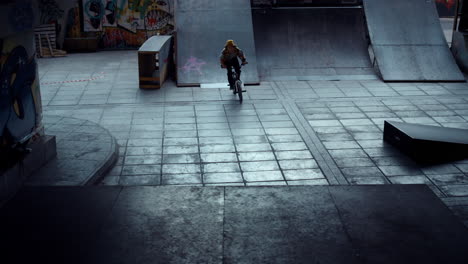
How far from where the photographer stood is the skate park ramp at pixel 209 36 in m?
16.6

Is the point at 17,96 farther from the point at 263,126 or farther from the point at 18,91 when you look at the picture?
the point at 263,126

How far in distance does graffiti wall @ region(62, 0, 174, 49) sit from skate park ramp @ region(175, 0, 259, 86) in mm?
3834

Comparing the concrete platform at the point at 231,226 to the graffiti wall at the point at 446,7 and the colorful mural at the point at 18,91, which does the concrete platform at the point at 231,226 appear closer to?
the colorful mural at the point at 18,91

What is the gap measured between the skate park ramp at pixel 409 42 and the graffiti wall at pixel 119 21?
8802mm

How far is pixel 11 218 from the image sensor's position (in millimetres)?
7094

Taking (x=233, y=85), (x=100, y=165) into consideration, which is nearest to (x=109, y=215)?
(x=100, y=165)

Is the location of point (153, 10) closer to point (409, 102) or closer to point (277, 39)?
point (277, 39)

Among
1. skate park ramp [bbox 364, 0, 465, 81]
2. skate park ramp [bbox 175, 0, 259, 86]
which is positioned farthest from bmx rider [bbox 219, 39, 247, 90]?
skate park ramp [bbox 364, 0, 465, 81]

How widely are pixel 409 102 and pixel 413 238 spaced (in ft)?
27.4

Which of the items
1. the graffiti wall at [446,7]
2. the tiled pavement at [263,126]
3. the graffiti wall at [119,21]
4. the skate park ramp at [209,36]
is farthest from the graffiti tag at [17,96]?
the graffiti wall at [446,7]

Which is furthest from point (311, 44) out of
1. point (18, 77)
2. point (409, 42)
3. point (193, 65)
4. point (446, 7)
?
point (446, 7)

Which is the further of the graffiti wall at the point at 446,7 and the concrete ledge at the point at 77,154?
the graffiti wall at the point at 446,7

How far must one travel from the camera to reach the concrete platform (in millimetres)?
6180

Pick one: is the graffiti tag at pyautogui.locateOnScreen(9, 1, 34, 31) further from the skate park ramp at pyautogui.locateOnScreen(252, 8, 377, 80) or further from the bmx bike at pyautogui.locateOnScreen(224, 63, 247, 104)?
the skate park ramp at pyautogui.locateOnScreen(252, 8, 377, 80)
